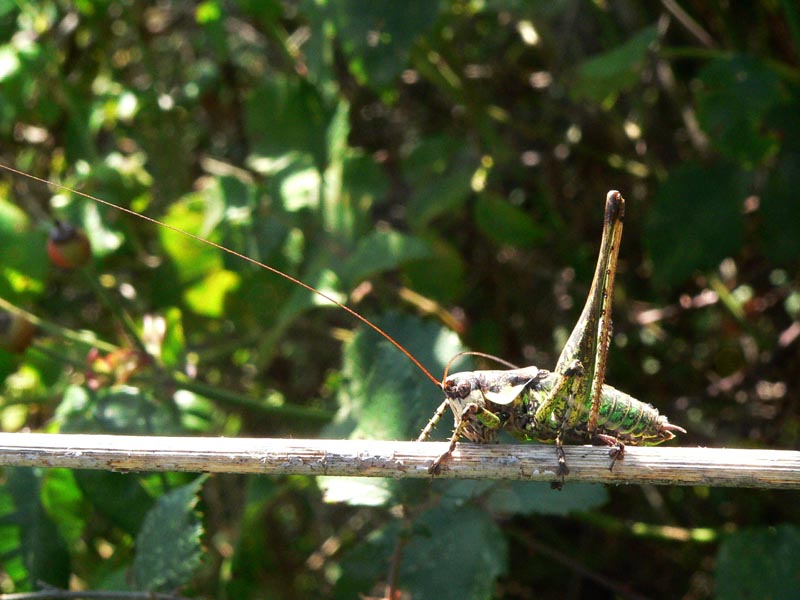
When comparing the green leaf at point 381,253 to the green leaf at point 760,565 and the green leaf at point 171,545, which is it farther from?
the green leaf at point 760,565

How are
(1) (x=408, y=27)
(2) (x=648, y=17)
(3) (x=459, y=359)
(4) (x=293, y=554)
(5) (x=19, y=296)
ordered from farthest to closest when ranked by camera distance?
1. (4) (x=293, y=554)
2. (2) (x=648, y=17)
3. (5) (x=19, y=296)
4. (1) (x=408, y=27)
5. (3) (x=459, y=359)

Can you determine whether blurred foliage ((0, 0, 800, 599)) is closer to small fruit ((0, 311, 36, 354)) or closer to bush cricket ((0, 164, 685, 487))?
small fruit ((0, 311, 36, 354))

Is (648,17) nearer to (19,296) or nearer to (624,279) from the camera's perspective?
(624,279)

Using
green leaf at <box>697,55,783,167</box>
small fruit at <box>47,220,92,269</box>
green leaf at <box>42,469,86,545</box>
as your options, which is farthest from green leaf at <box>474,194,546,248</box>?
green leaf at <box>42,469,86,545</box>

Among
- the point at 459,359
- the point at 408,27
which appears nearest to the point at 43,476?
the point at 459,359

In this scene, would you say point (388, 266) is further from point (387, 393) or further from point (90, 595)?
point (90, 595)

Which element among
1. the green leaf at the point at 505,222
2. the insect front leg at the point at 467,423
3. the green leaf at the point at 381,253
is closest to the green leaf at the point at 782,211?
the green leaf at the point at 505,222
